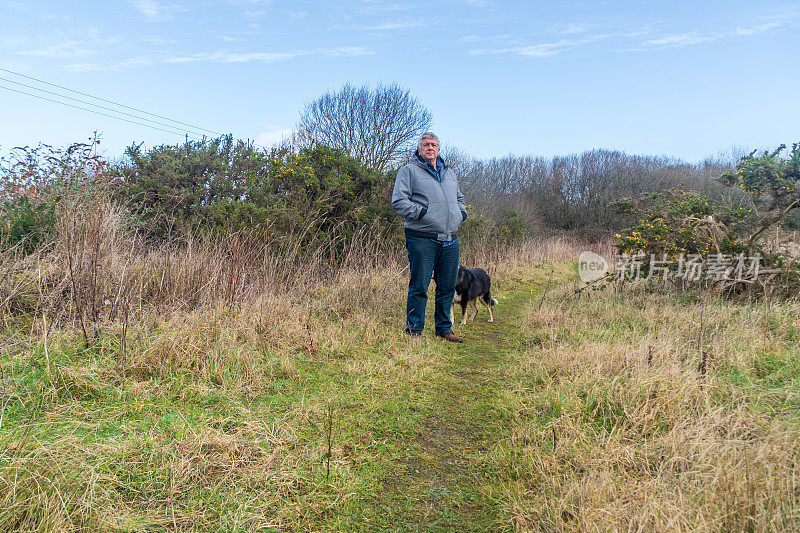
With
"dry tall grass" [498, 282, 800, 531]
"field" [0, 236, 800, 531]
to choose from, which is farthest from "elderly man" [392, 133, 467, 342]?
"dry tall grass" [498, 282, 800, 531]

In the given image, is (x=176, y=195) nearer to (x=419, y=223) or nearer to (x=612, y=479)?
(x=419, y=223)

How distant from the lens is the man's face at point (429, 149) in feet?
16.0

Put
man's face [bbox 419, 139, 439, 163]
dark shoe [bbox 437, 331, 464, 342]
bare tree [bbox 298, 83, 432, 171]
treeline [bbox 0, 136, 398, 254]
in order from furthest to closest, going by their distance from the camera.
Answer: bare tree [bbox 298, 83, 432, 171], treeline [bbox 0, 136, 398, 254], dark shoe [bbox 437, 331, 464, 342], man's face [bbox 419, 139, 439, 163]

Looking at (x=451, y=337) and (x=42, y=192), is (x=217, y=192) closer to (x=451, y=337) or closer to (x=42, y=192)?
(x=42, y=192)

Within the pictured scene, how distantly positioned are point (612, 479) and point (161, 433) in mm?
2269

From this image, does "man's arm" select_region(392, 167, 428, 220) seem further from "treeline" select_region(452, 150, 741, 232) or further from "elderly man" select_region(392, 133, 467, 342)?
"treeline" select_region(452, 150, 741, 232)

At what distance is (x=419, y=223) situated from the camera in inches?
193

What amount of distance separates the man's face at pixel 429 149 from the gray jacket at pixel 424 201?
8 cm

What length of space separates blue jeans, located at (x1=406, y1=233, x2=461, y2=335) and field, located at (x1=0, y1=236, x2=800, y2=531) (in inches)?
10.1

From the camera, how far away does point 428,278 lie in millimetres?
5016

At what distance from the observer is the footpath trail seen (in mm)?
2125

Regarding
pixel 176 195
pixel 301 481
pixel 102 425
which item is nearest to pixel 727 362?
pixel 301 481

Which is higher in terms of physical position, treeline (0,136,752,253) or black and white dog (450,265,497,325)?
treeline (0,136,752,253)
